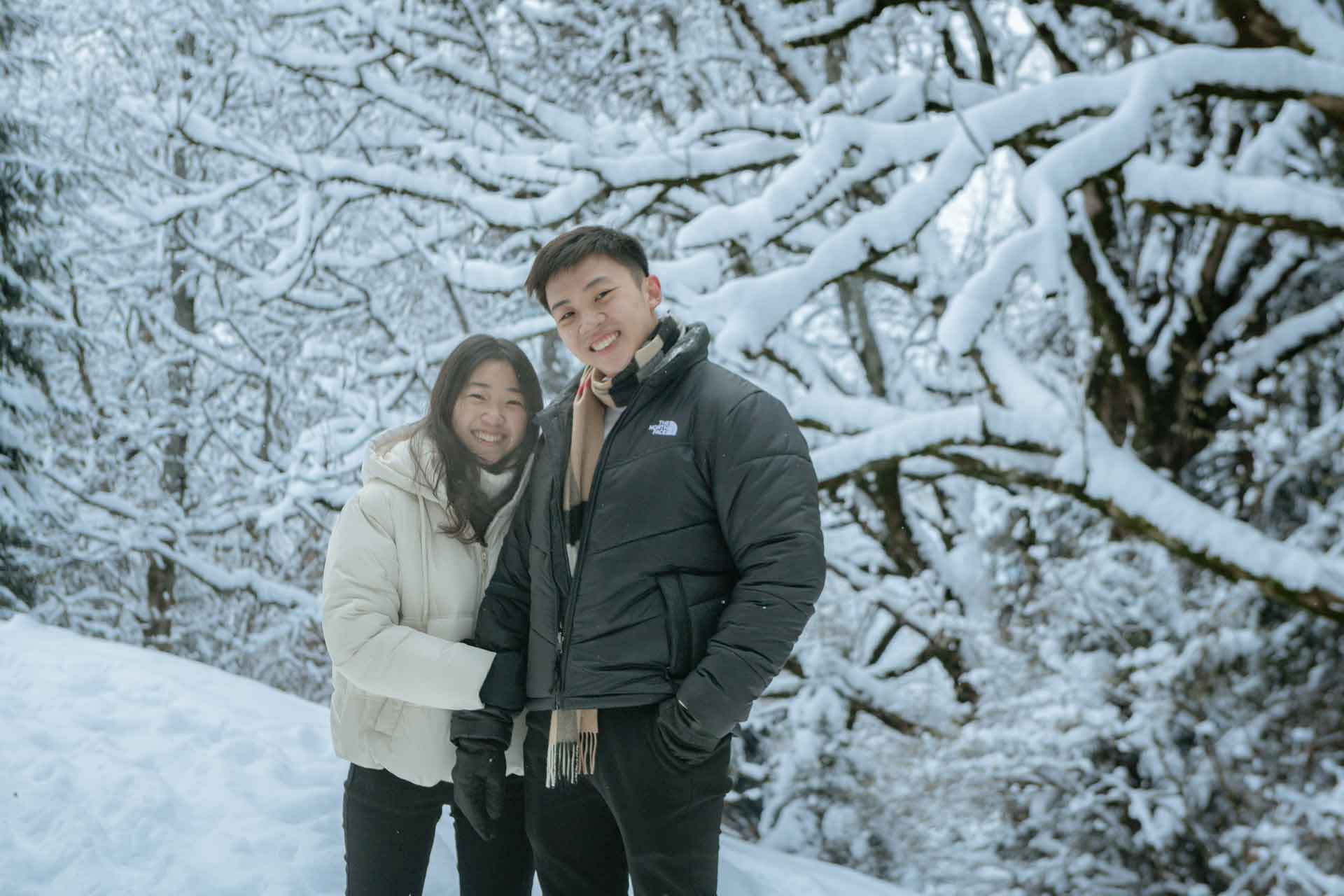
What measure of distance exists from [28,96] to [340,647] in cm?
1054

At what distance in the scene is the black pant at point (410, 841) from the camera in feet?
7.83

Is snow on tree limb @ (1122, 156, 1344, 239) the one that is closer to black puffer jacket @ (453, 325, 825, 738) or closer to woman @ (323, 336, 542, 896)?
black puffer jacket @ (453, 325, 825, 738)

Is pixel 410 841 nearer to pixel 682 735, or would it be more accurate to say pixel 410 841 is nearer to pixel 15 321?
pixel 682 735

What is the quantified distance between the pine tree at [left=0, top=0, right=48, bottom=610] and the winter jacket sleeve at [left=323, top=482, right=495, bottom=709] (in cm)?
770

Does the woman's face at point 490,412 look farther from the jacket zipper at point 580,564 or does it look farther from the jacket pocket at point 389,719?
the jacket pocket at point 389,719

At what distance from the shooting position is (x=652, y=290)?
2.24 metres

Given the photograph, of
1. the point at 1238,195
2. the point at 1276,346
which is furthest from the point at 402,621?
the point at 1276,346

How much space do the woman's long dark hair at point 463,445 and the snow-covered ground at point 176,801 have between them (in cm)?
146

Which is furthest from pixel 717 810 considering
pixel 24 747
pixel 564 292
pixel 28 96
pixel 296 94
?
pixel 28 96

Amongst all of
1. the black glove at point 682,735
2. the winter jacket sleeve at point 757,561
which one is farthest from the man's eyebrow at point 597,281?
the black glove at point 682,735

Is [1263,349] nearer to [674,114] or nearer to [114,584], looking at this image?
[674,114]

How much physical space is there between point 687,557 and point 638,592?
12 centimetres

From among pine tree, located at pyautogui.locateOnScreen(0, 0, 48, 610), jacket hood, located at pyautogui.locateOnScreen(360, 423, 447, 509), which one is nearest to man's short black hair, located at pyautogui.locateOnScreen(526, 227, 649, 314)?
jacket hood, located at pyautogui.locateOnScreen(360, 423, 447, 509)

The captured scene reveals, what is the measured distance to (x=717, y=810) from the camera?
6.64 ft
